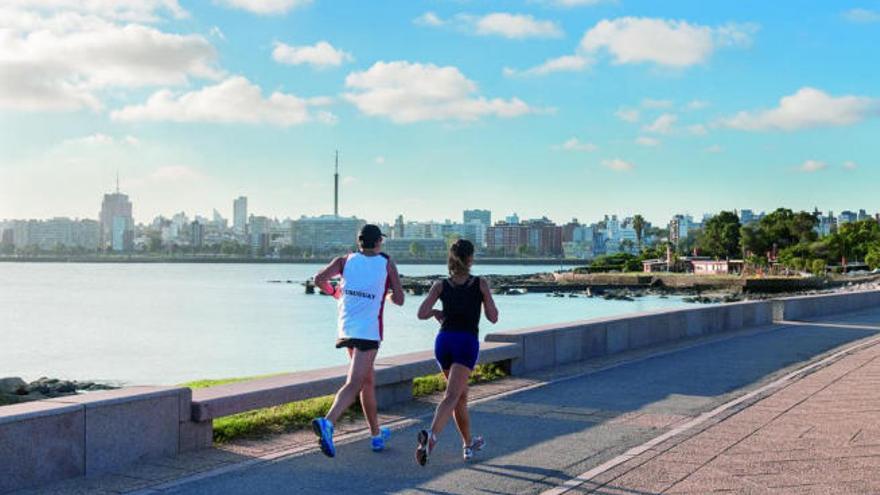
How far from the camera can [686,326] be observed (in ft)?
62.2

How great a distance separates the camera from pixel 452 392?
7.12m

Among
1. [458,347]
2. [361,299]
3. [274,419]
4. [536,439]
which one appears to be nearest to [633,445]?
[536,439]

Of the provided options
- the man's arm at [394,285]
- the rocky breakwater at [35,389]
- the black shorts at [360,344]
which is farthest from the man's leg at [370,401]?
the rocky breakwater at [35,389]

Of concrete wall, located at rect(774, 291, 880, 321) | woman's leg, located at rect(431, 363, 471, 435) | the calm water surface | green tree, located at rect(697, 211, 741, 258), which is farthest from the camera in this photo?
green tree, located at rect(697, 211, 741, 258)

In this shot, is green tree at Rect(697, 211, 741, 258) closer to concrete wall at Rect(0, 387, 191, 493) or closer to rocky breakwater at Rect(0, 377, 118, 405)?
rocky breakwater at Rect(0, 377, 118, 405)

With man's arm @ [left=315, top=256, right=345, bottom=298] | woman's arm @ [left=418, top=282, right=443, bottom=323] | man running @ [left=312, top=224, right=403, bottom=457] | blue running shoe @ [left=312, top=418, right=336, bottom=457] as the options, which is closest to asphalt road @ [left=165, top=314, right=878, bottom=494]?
blue running shoe @ [left=312, top=418, right=336, bottom=457]

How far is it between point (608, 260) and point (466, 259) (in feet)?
526

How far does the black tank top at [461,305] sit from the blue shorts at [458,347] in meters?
0.04

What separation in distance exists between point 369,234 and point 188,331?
165 ft

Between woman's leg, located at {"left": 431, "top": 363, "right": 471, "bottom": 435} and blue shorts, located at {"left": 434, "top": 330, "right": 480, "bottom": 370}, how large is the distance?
5cm

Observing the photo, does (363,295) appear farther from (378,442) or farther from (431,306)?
(378,442)

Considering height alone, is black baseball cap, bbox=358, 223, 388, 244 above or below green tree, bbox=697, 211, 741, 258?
below

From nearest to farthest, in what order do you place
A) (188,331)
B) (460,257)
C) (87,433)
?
(87,433)
(460,257)
(188,331)

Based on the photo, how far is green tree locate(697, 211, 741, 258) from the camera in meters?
160
